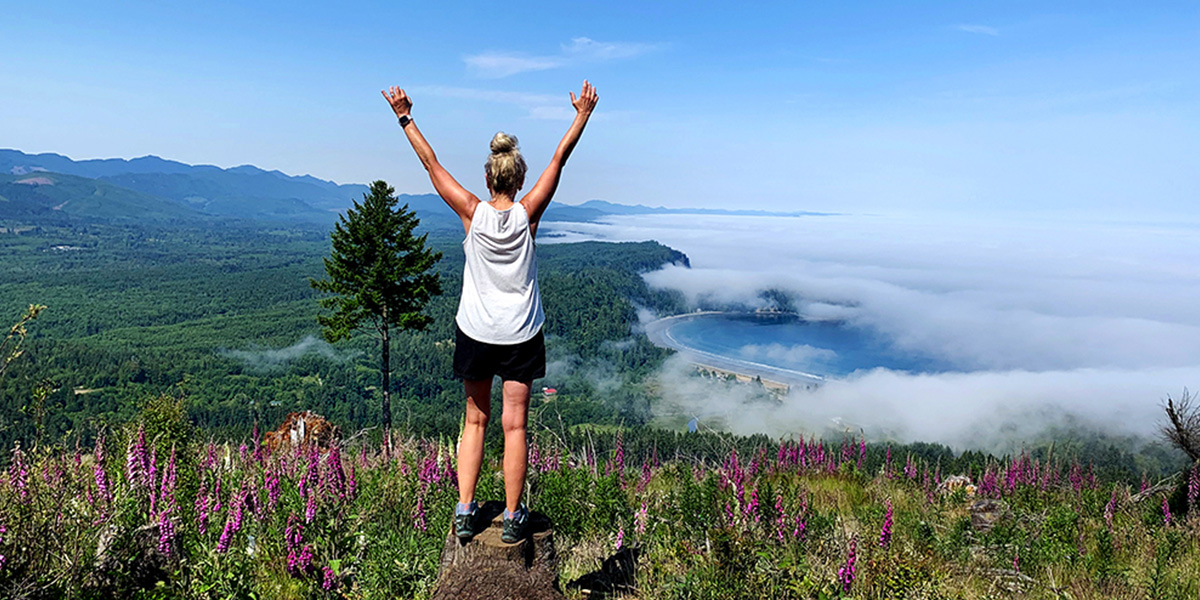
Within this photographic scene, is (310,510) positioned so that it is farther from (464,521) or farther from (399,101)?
(399,101)

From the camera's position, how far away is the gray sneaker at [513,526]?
414cm

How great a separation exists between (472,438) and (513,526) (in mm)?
619

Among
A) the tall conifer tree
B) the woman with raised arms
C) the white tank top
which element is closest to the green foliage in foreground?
the woman with raised arms

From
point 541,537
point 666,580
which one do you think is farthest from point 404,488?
point 666,580

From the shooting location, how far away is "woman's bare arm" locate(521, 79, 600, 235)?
4.21 m

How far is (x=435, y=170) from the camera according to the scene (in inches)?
169

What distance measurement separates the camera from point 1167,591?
500 centimetres

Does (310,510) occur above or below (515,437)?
below

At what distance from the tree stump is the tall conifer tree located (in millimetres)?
23974

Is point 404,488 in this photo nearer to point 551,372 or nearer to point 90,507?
point 90,507

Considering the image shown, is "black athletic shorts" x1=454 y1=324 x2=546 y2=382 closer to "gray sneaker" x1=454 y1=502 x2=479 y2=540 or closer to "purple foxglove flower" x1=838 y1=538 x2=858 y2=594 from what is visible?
"gray sneaker" x1=454 y1=502 x2=479 y2=540

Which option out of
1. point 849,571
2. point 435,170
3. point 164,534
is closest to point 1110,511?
point 849,571

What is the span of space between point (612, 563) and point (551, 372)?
583 feet

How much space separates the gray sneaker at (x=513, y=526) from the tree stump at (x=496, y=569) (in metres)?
0.03
